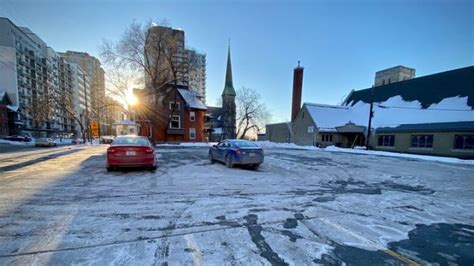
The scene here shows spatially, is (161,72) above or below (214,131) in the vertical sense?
above

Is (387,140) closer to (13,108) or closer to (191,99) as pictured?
(191,99)

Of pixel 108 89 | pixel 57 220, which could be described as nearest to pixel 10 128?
pixel 108 89

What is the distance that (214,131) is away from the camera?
60.8 meters

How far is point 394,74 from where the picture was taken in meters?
46.0

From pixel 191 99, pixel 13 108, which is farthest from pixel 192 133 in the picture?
pixel 13 108

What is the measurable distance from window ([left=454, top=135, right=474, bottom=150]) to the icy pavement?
64.7ft

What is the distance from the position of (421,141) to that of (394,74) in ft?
95.4

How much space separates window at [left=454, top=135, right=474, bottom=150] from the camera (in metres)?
20.2

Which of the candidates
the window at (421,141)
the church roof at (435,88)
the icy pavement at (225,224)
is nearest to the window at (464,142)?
the window at (421,141)

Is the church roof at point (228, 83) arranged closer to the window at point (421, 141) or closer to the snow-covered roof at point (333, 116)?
the snow-covered roof at point (333, 116)

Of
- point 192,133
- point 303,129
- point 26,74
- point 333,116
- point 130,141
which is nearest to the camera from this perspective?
point 130,141

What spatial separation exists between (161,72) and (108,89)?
7045 mm

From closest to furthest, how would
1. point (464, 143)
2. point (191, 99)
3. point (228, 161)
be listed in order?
point (228, 161) < point (464, 143) < point (191, 99)

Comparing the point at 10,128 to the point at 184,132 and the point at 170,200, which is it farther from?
the point at 170,200
